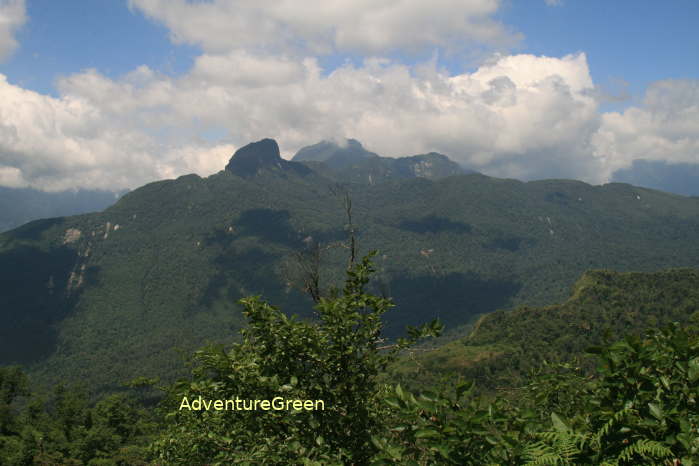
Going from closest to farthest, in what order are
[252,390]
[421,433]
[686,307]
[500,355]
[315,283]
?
[421,433] < [252,390] < [315,283] < [686,307] < [500,355]

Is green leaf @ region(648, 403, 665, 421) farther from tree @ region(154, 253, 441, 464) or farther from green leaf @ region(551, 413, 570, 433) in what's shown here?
tree @ region(154, 253, 441, 464)

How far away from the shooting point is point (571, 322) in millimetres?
105188

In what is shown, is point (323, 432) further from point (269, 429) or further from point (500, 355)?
point (500, 355)

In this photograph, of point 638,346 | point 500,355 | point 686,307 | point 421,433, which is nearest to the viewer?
point 421,433

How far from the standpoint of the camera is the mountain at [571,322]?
308 ft

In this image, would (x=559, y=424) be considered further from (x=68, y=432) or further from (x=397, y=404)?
(x=68, y=432)

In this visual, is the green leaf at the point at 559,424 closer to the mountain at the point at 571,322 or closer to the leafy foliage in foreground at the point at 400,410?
the leafy foliage in foreground at the point at 400,410

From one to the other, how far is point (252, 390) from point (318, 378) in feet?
2.64

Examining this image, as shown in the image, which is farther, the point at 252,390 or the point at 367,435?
the point at 252,390

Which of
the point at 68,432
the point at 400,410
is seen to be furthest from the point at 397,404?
the point at 68,432

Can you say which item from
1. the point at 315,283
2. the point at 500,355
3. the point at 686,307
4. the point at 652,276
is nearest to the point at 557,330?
the point at 500,355

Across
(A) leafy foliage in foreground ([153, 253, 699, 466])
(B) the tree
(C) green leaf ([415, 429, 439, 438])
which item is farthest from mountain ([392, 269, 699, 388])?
(C) green leaf ([415, 429, 439, 438])

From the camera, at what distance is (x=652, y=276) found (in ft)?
379

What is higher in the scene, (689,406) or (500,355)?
(689,406)
